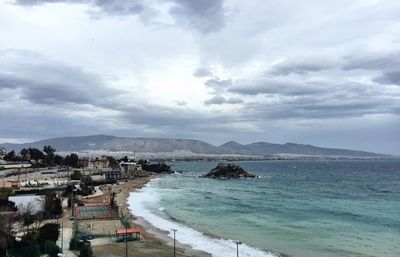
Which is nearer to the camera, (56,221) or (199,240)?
(199,240)

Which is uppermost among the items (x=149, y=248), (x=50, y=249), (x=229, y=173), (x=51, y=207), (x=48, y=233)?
(x=229, y=173)

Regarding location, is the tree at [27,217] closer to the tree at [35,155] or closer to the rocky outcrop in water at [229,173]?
the tree at [35,155]

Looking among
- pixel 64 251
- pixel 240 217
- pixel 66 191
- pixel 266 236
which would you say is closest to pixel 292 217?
pixel 240 217

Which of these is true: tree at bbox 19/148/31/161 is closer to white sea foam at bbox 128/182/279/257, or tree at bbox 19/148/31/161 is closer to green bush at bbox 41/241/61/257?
white sea foam at bbox 128/182/279/257

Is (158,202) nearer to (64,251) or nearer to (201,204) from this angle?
(201,204)

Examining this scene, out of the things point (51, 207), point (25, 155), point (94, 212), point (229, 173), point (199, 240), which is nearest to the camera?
point (199, 240)

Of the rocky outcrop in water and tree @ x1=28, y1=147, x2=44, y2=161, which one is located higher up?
tree @ x1=28, y1=147, x2=44, y2=161

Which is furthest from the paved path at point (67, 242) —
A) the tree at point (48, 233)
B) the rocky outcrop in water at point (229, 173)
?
the rocky outcrop in water at point (229, 173)

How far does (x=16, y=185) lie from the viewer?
242 ft

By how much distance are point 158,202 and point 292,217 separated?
24.6 m

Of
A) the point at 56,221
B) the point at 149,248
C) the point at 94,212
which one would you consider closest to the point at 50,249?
the point at 149,248

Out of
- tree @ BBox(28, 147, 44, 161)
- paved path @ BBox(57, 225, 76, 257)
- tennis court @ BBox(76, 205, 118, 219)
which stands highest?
tree @ BBox(28, 147, 44, 161)

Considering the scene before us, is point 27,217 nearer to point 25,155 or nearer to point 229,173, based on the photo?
point 229,173

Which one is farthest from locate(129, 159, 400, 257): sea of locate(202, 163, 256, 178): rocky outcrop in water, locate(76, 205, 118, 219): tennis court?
locate(202, 163, 256, 178): rocky outcrop in water
